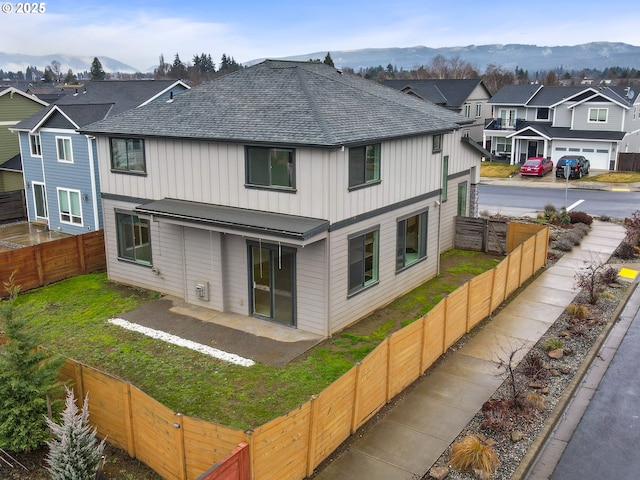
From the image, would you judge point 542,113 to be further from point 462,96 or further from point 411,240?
point 411,240

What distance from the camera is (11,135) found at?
3556cm

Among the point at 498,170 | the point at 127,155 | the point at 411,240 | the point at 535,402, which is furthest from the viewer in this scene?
the point at 498,170

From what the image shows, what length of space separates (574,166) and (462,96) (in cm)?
1798

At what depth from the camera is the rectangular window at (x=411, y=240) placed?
63.8 feet

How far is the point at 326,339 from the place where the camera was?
16031mm

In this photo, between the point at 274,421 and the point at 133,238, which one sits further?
the point at 133,238

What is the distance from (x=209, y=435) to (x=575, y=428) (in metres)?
7.67

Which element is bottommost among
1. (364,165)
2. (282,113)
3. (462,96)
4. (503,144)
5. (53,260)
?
(53,260)

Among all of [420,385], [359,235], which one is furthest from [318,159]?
[420,385]

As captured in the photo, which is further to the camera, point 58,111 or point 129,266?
point 58,111

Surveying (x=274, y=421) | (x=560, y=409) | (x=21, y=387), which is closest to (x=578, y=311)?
(x=560, y=409)

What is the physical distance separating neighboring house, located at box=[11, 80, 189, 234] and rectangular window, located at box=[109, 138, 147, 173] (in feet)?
20.5

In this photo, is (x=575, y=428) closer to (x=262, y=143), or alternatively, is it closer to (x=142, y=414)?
(x=142, y=414)

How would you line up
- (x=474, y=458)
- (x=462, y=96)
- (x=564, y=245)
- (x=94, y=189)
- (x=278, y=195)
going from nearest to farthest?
(x=474, y=458), (x=278, y=195), (x=564, y=245), (x=94, y=189), (x=462, y=96)
